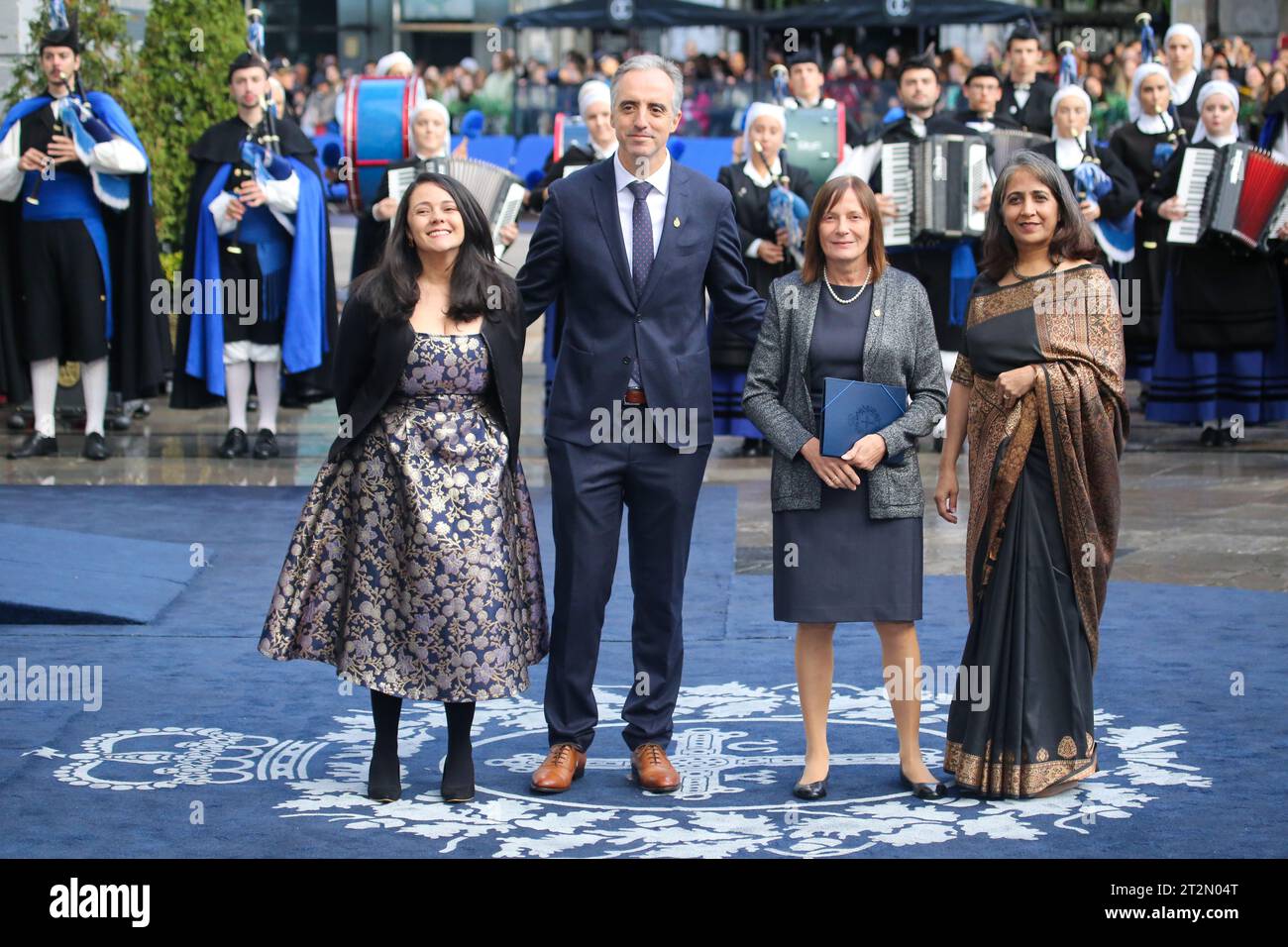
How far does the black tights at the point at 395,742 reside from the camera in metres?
5.57

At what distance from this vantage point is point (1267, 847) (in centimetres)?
502

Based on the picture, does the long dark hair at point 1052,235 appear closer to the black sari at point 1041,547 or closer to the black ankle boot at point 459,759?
the black sari at point 1041,547

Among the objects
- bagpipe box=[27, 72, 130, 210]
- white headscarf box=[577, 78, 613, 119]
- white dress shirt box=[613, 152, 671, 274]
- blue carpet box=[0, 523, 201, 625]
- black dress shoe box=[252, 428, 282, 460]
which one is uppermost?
white headscarf box=[577, 78, 613, 119]

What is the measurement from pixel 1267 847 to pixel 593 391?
2.06 meters

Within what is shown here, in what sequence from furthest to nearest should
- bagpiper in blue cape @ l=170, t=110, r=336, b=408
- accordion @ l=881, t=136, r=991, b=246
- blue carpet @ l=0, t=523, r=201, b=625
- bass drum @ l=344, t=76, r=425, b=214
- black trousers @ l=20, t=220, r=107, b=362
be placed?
bass drum @ l=344, t=76, r=425, b=214, bagpiper in blue cape @ l=170, t=110, r=336, b=408, black trousers @ l=20, t=220, r=107, b=362, accordion @ l=881, t=136, r=991, b=246, blue carpet @ l=0, t=523, r=201, b=625

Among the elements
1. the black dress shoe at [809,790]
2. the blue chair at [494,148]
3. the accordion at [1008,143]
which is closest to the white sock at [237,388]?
the accordion at [1008,143]

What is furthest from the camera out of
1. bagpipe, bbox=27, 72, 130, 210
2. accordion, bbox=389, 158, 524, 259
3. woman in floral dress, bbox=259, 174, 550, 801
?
bagpipe, bbox=27, 72, 130, 210

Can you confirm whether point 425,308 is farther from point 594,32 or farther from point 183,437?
point 594,32

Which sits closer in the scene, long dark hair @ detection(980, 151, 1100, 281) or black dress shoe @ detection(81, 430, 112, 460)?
long dark hair @ detection(980, 151, 1100, 281)

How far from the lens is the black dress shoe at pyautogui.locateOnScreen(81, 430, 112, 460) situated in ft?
38.0

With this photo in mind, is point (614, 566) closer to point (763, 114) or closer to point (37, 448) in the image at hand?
point (763, 114)

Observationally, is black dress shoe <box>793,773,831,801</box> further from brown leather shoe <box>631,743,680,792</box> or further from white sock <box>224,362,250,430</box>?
white sock <box>224,362,250,430</box>

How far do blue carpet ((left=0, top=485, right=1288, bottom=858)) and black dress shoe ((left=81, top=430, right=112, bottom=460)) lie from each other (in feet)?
11.0

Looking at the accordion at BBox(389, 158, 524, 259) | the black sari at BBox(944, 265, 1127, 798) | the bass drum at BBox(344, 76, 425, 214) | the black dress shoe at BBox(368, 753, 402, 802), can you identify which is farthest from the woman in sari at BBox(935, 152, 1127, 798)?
the bass drum at BBox(344, 76, 425, 214)
